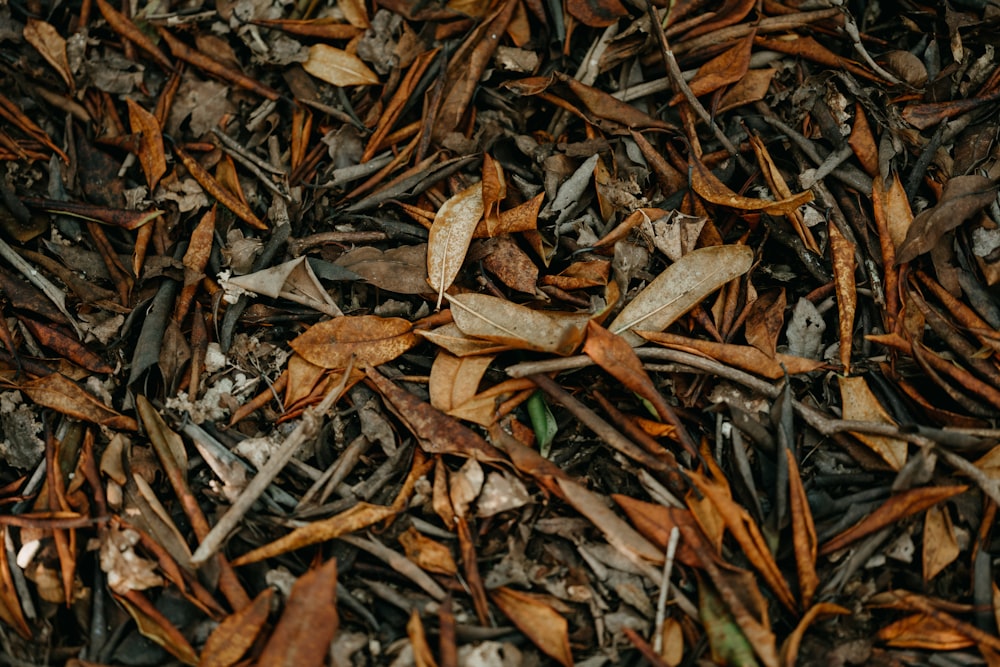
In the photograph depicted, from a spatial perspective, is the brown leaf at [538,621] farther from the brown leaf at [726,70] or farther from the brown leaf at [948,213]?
the brown leaf at [726,70]

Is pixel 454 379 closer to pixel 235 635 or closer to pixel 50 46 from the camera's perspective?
pixel 235 635

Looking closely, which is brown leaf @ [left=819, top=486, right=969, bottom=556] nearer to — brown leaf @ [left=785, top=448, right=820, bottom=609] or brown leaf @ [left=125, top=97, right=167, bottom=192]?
brown leaf @ [left=785, top=448, right=820, bottom=609]

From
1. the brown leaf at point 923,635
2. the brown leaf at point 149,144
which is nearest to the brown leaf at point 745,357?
the brown leaf at point 923,635

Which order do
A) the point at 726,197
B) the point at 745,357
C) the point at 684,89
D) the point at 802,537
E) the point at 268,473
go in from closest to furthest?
the point at 802,537
the point at 268,473
the point at 745,357
the point at 726,197
the point at 684,89

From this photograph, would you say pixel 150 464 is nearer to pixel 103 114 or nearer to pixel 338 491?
pixel 338 491

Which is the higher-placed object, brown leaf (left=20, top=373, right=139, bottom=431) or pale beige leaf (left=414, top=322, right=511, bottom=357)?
pale beige leaf (left=414, top=322, right=511, bottom=357)

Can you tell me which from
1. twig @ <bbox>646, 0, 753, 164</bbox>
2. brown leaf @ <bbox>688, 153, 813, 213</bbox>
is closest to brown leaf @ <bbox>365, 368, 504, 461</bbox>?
brown leaf @ <bbox>688, 153, 813, 213</bbox>

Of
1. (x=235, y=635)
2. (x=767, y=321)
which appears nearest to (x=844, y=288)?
(x=767, y=321)
